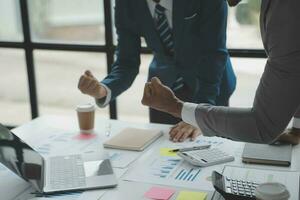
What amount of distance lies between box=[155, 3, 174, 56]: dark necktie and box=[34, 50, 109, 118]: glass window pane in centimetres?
118

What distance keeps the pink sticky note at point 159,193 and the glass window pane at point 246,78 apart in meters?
1.53

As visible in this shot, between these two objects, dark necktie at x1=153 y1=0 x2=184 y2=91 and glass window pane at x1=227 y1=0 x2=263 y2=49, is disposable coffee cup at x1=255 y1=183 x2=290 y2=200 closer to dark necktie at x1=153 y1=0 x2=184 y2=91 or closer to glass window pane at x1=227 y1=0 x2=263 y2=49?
dark necktie at x1=153 y1=0 x2=184 y2=91

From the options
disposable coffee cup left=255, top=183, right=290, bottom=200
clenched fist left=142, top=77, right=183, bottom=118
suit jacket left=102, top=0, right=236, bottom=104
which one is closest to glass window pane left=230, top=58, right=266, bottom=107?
suit jacket left=102, top=0, right=236, bottom=104

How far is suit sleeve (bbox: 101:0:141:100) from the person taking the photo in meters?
2.17

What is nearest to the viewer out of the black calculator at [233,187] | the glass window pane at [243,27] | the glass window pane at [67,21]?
the black calculator at [233,187]

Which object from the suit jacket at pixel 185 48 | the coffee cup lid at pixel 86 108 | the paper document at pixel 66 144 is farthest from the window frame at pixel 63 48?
the paper document at pixel 66 144

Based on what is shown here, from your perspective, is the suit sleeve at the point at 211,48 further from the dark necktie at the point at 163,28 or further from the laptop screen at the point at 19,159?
the laptop screen at the point at 19,159

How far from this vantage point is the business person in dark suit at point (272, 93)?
1207 mm

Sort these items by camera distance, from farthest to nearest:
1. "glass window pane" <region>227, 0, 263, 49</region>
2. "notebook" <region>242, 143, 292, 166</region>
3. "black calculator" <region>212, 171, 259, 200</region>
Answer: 1. "glass window pane" <region>227, 0, 263, 49</region>
2. "notebook" <region>242, 143, 292, 166</region>
3. "black calculator" <region>212, 171, 259, 200</region>

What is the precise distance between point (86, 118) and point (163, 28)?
53cm

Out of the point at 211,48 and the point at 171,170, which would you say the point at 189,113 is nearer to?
the point at 171,170

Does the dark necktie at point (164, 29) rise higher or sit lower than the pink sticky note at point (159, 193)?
higher

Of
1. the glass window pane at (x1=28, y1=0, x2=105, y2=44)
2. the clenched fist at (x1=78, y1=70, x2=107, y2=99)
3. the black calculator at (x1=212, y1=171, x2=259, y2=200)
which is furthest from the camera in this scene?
the glass window pane at (x1=28, y1=0, x2=105, y2=44)

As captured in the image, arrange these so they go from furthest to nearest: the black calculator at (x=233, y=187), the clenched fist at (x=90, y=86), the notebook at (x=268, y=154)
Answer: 1. the clenched fist at (x=90, y=86)
2. the notebook at (x=268, y=154)
3. the black calculator at (x=233, y=187)
